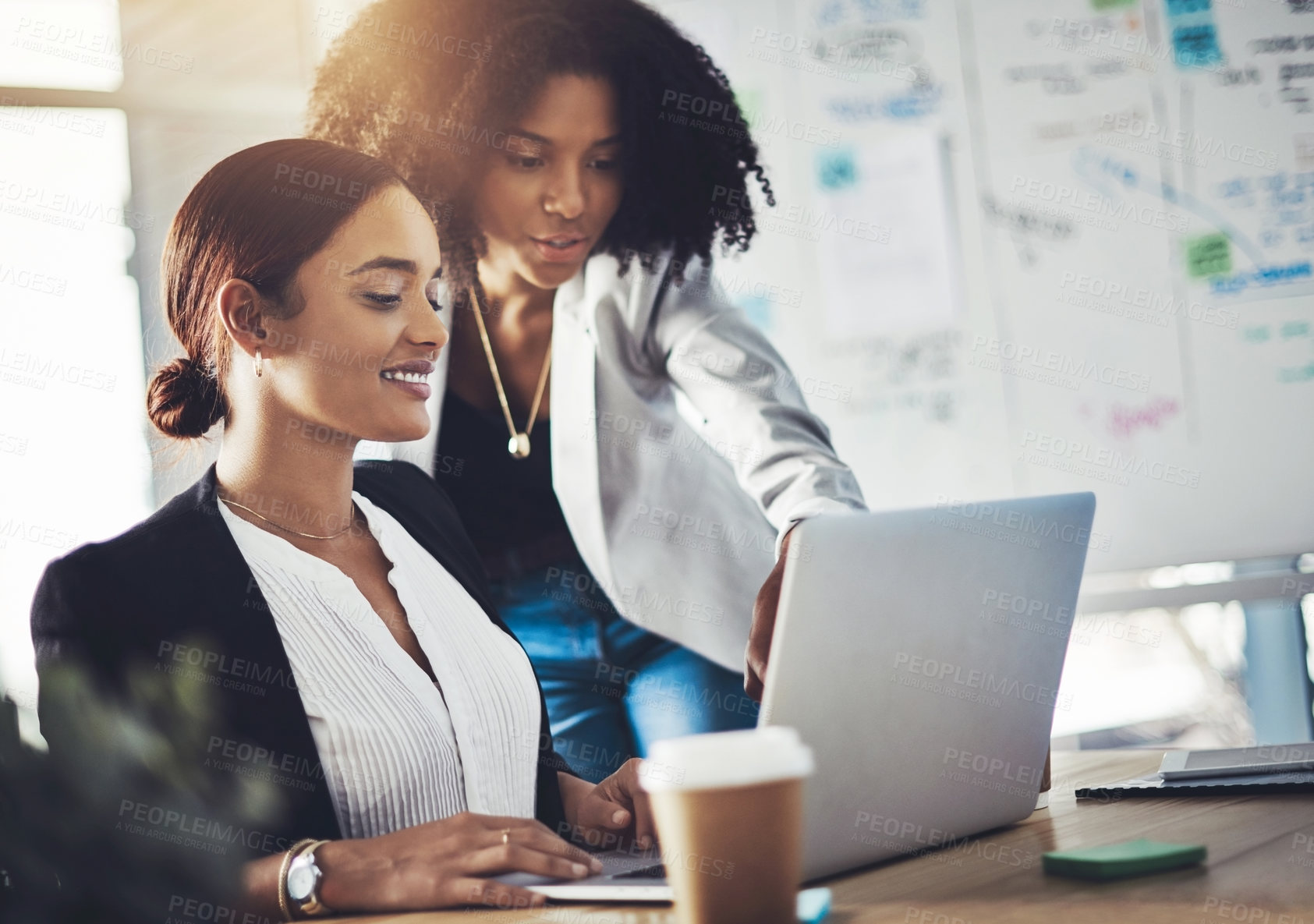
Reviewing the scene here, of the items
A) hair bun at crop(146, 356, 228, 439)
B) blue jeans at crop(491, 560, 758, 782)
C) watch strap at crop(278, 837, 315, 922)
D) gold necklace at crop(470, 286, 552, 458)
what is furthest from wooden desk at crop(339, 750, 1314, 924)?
gold necklace at crop(470, 286, 552, 458)

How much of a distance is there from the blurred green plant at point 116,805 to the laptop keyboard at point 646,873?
38 cm

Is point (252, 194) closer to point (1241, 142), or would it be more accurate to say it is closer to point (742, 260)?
point (742, 260)

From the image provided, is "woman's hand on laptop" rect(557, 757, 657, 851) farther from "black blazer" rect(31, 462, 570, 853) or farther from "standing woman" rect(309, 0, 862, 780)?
"standing woman" rect(309, 0, 862, 780)

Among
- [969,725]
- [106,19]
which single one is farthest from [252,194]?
[969,725]

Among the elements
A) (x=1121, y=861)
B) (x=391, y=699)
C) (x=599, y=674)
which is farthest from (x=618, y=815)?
(x=599, y=674)

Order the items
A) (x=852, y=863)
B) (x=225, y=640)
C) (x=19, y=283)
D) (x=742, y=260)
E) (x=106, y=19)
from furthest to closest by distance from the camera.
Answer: (x=742, y=260) → (x=106, y=19) → (x=19, y=283) → (x=225, y=640) → (x=852, y=863)

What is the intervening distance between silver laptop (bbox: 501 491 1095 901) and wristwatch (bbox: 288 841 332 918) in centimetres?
19

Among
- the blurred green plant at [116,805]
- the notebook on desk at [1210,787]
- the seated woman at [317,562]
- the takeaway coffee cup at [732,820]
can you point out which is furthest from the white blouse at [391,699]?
the takeaway coffee cup at [732,820]

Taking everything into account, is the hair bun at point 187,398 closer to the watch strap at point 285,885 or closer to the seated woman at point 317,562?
the seated woman at point 317,562

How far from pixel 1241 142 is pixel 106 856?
6.73 ft

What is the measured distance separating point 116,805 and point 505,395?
2.96ft

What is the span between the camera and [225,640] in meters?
1.35

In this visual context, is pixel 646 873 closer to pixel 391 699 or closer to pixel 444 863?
pixel 444 863

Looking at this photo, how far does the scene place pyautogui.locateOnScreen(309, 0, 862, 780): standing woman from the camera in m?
1.87
